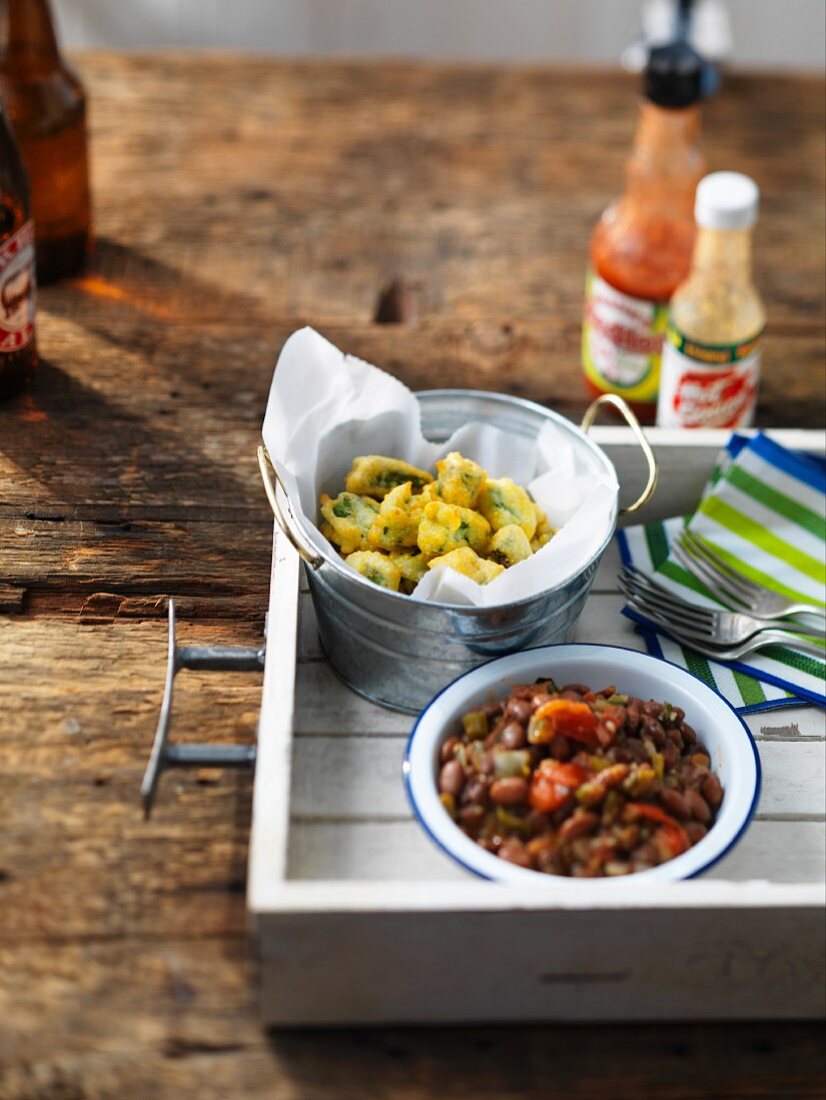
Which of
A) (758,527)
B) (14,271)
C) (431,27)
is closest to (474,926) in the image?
(758,527)

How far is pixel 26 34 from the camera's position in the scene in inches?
52.7

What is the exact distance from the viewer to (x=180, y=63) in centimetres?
188

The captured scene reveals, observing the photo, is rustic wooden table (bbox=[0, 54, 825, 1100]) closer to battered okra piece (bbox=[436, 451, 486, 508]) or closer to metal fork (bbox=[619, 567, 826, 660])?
battered okra piece (bbox=[436, 451, 486, 508])

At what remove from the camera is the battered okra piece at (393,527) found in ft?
3.15

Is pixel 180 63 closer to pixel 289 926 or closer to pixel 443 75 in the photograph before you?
pixel 443 75

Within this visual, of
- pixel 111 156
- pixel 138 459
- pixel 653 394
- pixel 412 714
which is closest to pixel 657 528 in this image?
pixel 653 394

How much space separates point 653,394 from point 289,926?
0.73m

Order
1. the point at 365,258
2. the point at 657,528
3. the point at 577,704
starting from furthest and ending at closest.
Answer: the point at 365,258 → the point at 657,528 → the point at 577,704

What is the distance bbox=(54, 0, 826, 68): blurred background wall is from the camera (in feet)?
9.64

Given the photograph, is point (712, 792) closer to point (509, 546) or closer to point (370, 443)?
point (509, 546)

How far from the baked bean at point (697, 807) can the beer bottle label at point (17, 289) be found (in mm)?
730

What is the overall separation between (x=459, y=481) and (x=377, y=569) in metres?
0.10

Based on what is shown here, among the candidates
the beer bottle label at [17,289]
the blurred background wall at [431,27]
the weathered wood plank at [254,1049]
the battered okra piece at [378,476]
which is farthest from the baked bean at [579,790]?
the blurred background wall at [431,27]

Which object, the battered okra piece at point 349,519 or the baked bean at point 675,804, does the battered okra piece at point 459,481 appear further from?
the baked bean at point 675,804
